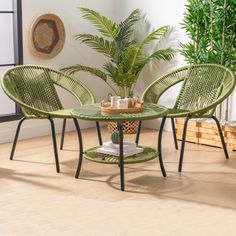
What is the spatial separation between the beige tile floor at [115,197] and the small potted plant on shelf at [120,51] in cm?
111

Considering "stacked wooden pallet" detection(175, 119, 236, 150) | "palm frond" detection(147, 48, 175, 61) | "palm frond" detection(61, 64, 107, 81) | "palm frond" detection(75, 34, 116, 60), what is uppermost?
"palm frond" detection(75, 34, 116, 60)

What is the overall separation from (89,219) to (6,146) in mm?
2303

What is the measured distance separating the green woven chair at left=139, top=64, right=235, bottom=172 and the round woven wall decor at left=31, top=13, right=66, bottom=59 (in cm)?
135

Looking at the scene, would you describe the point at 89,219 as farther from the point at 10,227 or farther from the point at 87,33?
the point at 87,33

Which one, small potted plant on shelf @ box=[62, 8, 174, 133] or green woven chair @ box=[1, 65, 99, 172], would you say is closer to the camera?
green woven chair @ box=[1, 65, 99, 172]

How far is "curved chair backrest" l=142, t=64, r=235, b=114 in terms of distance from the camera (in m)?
5.00

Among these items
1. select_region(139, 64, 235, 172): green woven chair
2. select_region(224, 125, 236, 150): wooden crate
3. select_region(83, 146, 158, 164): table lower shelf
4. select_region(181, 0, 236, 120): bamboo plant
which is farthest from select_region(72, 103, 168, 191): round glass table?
select_region(181, 0, 236, 120): bamboo plant

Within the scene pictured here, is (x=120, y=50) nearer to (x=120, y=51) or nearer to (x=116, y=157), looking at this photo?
(x=120, y=51)

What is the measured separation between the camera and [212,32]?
5625 millimetres

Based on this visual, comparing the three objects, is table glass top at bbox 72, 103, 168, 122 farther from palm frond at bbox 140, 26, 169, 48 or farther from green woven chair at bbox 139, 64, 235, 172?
palm frond at bbox 140, 26, 169, 48

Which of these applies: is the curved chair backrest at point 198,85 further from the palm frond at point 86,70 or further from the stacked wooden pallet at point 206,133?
the palm frond at point 86,70

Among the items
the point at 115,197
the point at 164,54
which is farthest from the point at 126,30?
the point at 115,197

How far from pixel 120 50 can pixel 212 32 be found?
1.09 meters

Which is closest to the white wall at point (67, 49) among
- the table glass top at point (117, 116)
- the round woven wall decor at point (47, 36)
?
the round woven wall decor at point (47, 36)
